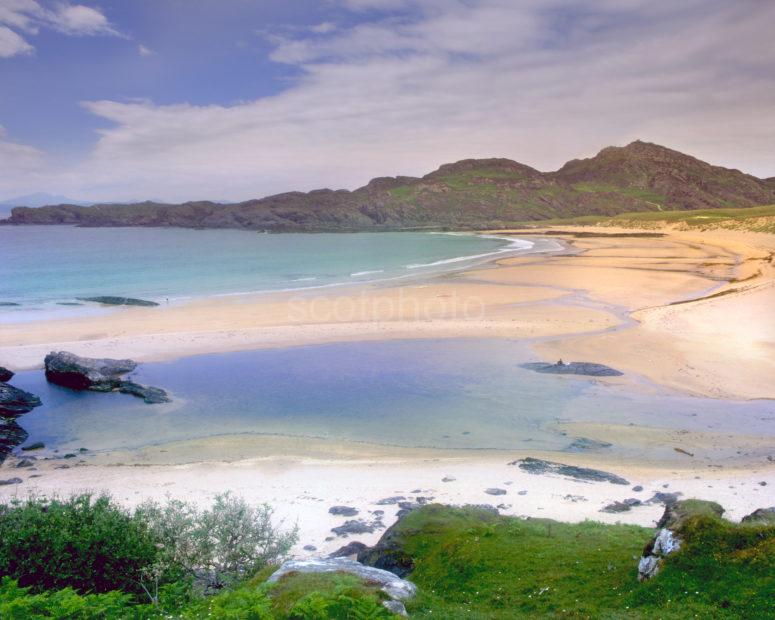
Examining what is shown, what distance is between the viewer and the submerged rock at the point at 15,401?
23203 millimetres

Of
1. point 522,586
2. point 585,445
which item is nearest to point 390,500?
point 522,586

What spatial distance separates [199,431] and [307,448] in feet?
15.4

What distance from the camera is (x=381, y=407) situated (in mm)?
23281

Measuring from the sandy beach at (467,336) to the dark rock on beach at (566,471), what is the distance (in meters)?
0.42

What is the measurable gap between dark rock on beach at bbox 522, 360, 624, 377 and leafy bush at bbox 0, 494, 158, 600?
20.1m

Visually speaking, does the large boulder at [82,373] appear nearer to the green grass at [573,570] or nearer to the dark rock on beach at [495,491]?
the dark rock on beach at [495,491]

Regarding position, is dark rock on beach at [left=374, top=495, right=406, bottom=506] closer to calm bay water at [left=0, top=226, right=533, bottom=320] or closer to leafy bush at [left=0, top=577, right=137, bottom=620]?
leafy bush at [left=0, top=577, right=137, bottom=620]

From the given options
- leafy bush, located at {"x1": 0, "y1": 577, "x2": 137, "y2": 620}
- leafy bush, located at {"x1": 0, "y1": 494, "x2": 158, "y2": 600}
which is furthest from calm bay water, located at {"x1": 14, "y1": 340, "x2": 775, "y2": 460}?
leafy bush, located at {"x1": 0, "y1": 577, "x2": 137, "y2": 620}

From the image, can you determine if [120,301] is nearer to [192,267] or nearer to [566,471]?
[192,267]

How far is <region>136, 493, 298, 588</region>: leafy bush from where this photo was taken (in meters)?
10.8

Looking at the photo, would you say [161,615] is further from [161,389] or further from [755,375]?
[755,375]

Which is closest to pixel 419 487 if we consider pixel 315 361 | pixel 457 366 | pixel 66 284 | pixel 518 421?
pixel 518 421

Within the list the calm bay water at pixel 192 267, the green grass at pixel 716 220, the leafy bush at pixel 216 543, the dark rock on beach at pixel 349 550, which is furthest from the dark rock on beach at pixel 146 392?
the green grass at pixel 716 220

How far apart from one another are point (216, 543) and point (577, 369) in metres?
19.6
